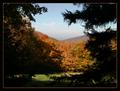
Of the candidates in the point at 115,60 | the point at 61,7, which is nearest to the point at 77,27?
the point at 61,7

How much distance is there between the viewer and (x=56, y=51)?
4.32 meters

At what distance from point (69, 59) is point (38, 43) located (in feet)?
1.46

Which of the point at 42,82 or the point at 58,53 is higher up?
the point at 58,53

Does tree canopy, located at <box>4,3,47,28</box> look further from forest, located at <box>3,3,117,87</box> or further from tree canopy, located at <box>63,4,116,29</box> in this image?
tree canopy, located at <box>63,4,116,29</box>

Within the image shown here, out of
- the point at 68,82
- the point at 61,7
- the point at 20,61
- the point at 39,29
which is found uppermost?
the point at 61,7

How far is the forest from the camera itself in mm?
4219

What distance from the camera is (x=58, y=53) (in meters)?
4.34

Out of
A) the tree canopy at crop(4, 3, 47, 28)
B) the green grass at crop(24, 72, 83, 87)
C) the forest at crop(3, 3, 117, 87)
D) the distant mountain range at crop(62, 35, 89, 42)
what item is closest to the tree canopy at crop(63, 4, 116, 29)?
the forest at crop(3, 3, 117, 87)

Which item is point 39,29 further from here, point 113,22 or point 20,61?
point 113,22

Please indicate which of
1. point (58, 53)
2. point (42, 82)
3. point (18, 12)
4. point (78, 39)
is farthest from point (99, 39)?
point (18, 12)

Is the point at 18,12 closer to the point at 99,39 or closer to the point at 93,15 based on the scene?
the point at 93,15

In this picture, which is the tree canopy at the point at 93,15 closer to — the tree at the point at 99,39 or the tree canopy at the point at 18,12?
the tree at the point at 99,39

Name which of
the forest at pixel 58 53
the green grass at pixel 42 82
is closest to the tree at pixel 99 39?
the forest at pixel 58 53

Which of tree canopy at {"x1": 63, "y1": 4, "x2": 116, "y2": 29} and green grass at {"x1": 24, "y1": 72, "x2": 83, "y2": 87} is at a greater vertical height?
tree canopy at {"x1": 63, "y1": 4, "x2": 116, "y2": 29}
